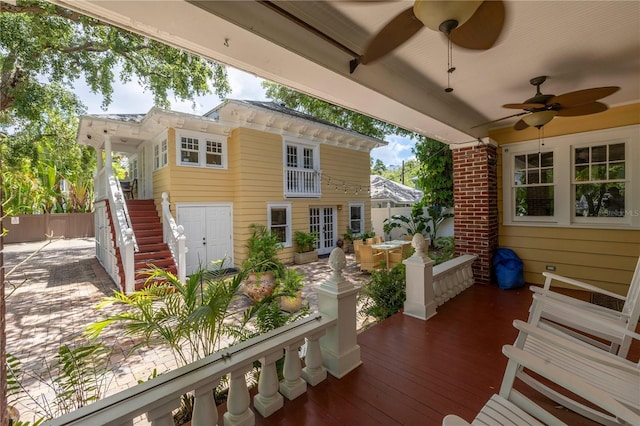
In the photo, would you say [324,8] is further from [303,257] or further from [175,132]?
[303,257]

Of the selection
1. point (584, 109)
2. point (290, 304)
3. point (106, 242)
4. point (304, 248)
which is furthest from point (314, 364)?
point (106, 242)

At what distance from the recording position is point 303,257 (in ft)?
31.1

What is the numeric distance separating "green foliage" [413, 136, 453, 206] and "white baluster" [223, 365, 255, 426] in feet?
34.1

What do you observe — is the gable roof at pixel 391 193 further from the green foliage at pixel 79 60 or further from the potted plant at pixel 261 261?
the green foliage at pixel 79 60

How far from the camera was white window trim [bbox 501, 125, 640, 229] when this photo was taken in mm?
3859

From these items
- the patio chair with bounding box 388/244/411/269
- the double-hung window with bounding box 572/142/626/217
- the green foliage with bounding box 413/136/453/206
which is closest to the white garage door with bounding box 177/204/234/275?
the patio chair with bounding box 388/244/411/269

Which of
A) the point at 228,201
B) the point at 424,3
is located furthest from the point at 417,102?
the point at 228,201

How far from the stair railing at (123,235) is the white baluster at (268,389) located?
5291 mm

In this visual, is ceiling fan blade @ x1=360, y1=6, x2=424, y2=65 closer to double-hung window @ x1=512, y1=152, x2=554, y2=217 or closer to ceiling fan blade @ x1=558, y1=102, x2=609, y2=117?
ceiling fan blade @ x1=558, y1=102, x2=609, y2=117

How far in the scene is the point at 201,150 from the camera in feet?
27.0

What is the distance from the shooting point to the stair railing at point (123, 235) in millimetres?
6150

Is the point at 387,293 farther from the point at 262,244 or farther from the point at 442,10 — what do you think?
the point at 262,244

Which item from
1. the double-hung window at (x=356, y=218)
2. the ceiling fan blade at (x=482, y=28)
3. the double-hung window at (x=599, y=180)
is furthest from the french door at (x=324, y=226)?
the ceiling fan blade at (x=482, y=28)

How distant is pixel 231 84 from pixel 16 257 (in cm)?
1078
